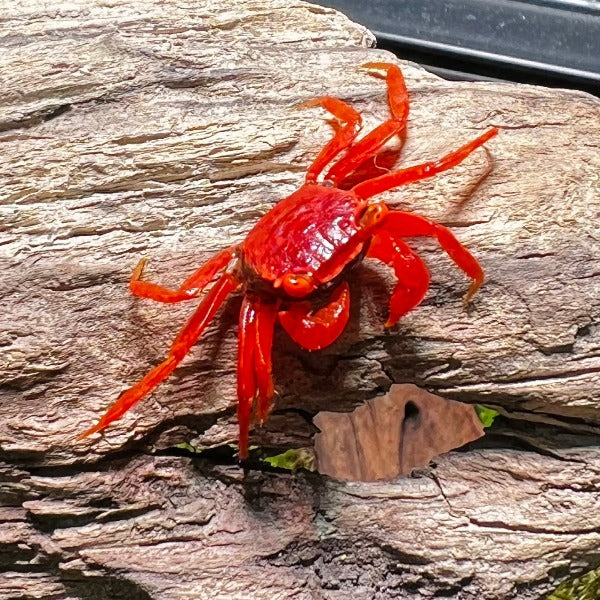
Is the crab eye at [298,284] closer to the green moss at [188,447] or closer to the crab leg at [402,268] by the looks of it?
the crab leg at [402,268]

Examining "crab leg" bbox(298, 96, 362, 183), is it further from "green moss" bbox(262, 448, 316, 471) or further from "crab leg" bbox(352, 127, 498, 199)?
"green moss" bbox(262, 448, 316, 471)

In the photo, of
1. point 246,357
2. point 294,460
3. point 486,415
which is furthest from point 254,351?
point 486,415

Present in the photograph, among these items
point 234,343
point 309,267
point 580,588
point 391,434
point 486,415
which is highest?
point 309,267

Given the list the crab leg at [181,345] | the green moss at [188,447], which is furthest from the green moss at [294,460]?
the crab leg at [181,345]

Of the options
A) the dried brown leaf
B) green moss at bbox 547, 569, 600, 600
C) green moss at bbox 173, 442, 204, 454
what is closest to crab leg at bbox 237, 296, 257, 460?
green moss at bbox 173, 442, 204, 454

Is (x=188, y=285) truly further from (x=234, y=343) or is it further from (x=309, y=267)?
(x=309, y=267)

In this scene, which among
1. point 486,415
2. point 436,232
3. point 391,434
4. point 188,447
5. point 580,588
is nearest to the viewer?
point 436,232

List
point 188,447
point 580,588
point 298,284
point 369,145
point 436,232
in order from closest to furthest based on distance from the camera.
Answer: point 298,284 → point 436,232 → point 369,145 → point 188,447 → point 580,588
